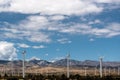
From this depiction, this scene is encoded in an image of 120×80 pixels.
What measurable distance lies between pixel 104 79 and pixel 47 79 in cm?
1436

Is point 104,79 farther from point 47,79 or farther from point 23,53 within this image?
point 23,53

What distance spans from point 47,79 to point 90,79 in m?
10.9

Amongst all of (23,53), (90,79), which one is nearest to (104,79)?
(90,79)

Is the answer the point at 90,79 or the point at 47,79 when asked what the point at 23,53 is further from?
the point at 90,79

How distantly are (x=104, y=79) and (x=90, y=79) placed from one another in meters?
3.46

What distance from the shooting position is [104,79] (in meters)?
88.6

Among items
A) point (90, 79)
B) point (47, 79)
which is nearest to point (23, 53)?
point (47, 79)

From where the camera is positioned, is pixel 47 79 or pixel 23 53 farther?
pixel 23 53

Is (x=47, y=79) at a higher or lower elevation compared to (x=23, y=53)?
lower

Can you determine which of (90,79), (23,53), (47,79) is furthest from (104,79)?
(23,53)

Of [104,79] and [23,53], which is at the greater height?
[23,53]

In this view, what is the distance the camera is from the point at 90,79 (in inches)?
3492

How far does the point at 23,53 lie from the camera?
335ft

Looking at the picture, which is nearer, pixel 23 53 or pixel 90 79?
pixel 90 79
